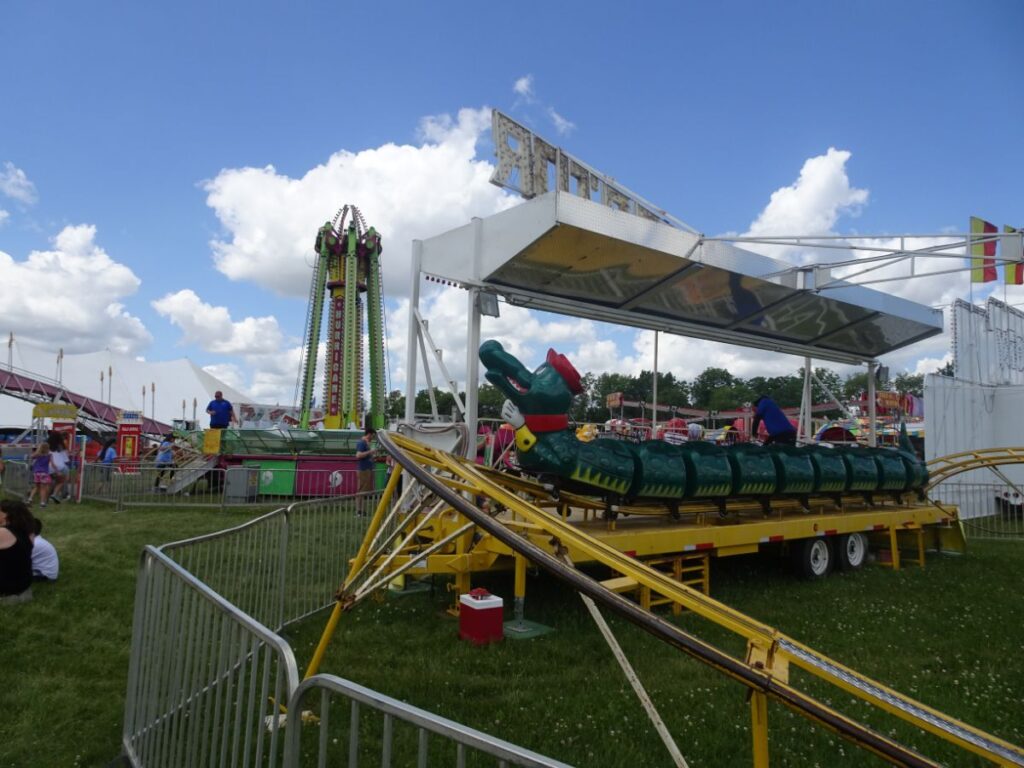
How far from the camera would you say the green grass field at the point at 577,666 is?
3.85m

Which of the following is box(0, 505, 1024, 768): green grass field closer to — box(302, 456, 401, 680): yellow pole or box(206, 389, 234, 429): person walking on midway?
box(302, 456, 401, 680): yellow pole

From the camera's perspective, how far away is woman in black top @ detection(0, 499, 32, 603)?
591cm

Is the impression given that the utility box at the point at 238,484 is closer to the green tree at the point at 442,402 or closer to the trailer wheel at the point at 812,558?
the green tree at the point at 442,402

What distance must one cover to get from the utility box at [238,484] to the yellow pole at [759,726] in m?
12.7

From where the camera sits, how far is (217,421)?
53.9 feet

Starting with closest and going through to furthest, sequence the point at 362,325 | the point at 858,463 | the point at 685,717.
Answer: the point at 685,717, the point at 858,463, the point at 362,325

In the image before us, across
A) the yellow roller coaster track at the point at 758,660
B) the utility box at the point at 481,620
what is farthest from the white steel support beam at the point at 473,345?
the yellow roller coaster track at the point at 758,660

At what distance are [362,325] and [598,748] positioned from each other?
30371 millimetres

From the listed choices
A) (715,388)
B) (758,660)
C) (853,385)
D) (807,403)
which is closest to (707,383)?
(715,388)

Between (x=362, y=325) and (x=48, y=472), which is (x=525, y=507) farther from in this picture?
(x=362, y=325)

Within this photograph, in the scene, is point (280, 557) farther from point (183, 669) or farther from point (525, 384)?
point (183, 669)

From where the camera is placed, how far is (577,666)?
498cm

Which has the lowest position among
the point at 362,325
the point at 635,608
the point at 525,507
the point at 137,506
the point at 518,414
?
the point at 137,506

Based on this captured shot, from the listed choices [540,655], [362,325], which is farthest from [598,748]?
[362,325]
